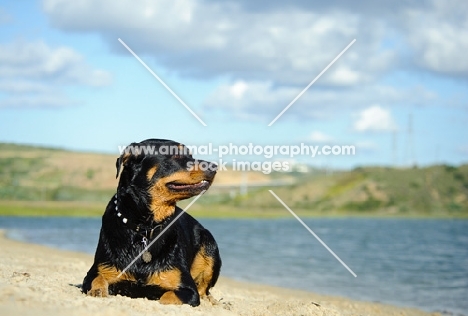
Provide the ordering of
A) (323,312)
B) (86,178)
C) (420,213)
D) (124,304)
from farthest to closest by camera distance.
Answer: (86,178), (420,213), (323,312), (124,304)

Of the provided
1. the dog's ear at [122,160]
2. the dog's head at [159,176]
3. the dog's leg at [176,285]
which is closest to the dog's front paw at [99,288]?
the dog's leg at [176,285]

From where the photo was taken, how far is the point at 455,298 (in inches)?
584

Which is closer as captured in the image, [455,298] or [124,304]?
[124,304]

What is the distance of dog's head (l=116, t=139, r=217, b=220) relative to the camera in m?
7.95

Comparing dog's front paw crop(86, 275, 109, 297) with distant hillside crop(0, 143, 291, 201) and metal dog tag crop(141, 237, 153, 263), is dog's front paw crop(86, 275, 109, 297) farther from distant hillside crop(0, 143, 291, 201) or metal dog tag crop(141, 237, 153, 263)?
distant hillside crop(0, 143, 291, 201)

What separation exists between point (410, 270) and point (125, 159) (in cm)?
1438

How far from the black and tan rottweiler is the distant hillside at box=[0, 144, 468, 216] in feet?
224

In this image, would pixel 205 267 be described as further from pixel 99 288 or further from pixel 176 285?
pixel 99 288

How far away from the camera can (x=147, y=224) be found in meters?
8.09

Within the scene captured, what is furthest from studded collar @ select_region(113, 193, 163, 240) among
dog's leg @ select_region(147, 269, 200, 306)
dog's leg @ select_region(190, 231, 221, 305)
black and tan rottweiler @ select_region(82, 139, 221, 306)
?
dog's leg @ select_region(190, 231, 221, 305)

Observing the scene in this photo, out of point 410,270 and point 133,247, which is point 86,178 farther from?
point 133,247

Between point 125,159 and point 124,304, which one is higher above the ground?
point 125,159

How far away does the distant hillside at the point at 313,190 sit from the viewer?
272ft

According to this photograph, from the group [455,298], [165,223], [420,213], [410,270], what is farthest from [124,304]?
[420,213]
